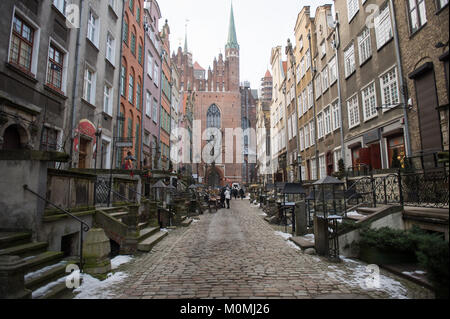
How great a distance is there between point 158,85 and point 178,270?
2378 cm

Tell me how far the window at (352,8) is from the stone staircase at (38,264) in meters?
18.6

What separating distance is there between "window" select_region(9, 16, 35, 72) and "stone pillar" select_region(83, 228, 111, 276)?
697cm

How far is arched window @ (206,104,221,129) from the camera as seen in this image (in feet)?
201

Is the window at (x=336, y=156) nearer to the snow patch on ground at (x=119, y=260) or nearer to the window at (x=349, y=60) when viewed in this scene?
the window at (x=349, y=60)

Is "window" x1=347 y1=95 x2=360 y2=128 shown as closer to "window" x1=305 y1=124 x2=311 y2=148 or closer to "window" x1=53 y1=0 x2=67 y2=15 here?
"window" x1=305 y1=124 x2=311 y2=148

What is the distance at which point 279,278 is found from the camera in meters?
5.31

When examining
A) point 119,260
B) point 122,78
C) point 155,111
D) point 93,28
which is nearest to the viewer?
point 119,260

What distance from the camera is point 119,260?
267 inches

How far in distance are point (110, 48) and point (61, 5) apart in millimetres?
4932

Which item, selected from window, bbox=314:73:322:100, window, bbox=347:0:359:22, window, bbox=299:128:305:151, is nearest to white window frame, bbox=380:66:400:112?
window, bbox=347:0:359:22

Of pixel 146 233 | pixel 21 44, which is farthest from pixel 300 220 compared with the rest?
pixel 21 44

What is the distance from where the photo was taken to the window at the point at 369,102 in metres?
14.4

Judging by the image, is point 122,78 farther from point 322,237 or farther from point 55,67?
point 322,237

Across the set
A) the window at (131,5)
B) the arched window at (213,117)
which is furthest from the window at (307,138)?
the arched window at (213,117)
